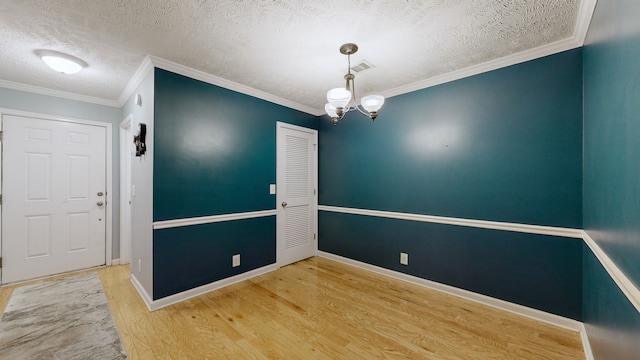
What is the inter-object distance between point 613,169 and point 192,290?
3490 mm

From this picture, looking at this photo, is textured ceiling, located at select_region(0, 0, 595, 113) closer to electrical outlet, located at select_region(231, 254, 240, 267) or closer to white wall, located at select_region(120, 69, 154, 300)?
white wall, located at select_region(120, 69, 154, 300)

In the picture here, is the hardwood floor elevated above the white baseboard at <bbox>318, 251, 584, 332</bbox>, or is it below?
below

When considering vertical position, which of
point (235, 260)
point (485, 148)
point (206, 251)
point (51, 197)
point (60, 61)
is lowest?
point (235, 260)

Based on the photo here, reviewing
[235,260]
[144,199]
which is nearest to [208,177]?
[144,199]

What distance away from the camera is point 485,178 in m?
2.56

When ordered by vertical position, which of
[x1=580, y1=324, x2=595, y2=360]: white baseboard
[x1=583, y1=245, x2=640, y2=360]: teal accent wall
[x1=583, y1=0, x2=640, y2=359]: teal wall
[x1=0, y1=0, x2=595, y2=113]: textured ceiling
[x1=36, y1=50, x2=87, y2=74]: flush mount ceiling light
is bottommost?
[x1=580, y1=324, x2=595, y2=360]: white baseboard

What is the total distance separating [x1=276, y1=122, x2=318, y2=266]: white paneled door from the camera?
3.66m

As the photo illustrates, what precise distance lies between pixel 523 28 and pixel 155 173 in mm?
3512

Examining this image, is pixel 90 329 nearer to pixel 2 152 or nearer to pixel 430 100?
pixel 2 152

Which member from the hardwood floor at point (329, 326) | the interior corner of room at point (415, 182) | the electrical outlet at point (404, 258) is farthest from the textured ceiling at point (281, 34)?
the hardwood floor at point (329, 326)

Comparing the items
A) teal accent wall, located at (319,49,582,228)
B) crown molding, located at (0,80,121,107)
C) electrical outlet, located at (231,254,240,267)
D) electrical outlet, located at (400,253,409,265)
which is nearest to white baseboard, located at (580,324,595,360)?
teal accent wall, located at (319,49,582,228)

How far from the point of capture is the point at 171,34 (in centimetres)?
204

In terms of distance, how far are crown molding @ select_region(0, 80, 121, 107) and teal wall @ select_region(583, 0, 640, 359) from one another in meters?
5.18

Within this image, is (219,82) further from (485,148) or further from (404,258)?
(404,258)
